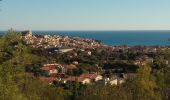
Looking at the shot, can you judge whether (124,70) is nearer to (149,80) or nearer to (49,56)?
(49,56)

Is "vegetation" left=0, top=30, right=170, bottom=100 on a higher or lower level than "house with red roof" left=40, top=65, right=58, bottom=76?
higher

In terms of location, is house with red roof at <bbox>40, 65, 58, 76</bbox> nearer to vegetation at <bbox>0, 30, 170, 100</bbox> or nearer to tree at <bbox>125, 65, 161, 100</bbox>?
vegetation at <bbox>0, 30, 170, 100</bbox>

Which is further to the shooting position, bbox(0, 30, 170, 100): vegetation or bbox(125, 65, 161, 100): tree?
bbox(125, 65, 161, 100): tree

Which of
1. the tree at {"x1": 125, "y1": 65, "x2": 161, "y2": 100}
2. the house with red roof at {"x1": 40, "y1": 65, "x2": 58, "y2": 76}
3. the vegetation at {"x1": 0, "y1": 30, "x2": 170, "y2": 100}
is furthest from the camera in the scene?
the house with red roof at {"x1": 40, "y1": 65, "x2": 58, "y2": 76}

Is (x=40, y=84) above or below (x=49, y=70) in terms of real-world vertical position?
above

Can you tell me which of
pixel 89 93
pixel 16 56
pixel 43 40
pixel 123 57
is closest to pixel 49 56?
pixel 123 57

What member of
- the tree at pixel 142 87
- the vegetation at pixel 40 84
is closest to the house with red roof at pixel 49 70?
the vegetation at pixel 40 84

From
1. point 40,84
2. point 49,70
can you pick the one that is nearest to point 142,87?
point 40,84

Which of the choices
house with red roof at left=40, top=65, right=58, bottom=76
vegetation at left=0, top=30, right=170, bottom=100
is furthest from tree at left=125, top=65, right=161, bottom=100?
house with red roof at left=40, top=65, right=58, bottom=76

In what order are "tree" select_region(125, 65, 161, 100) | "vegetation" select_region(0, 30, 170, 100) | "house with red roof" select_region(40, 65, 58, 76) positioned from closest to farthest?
"vegetation" select_region(0, 30, 170, 100) → "tree" select_region(125, 65, 161, 100) → "house with red roof" select_region(40, 65, 58, 76)

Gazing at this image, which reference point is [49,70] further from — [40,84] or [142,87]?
[142,87]

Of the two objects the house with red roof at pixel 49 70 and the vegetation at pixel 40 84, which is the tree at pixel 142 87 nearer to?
the vegetation at pixel 40 84
